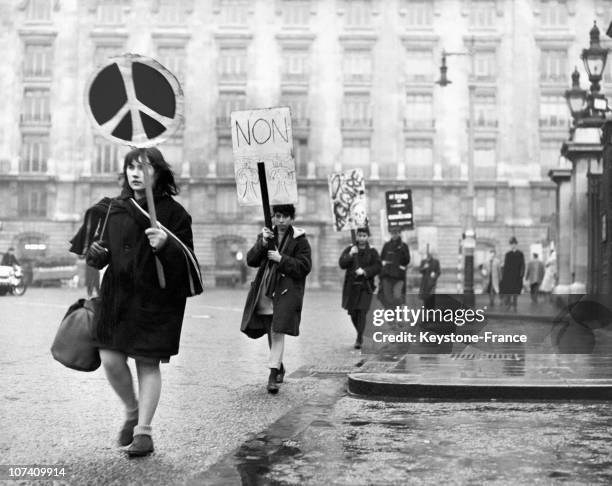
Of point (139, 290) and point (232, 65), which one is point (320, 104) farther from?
point (139, 290)

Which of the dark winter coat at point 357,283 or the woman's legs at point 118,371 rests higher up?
the dark winter coat at point 357,283

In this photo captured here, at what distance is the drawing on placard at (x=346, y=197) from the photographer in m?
17.6

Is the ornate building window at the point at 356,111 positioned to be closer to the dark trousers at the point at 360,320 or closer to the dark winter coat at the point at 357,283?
the dark winter coat at the point at 357,283

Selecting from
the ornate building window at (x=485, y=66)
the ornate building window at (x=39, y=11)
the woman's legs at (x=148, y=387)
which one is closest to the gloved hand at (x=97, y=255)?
the woman's legs at (x=148, y=387)

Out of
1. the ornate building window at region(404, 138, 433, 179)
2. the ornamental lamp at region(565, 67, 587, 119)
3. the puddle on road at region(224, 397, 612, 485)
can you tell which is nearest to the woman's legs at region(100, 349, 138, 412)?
the puddle on road at region(224, 397, 612, 485)

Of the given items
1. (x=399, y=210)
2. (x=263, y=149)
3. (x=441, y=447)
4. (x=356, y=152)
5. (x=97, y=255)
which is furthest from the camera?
(x=356, y=152)

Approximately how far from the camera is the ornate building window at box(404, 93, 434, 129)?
202ft

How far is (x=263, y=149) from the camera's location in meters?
9.38

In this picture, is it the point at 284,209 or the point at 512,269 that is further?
the point at 512,269

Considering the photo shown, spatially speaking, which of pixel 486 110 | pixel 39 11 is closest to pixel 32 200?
pixel 39 11

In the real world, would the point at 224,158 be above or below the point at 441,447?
above

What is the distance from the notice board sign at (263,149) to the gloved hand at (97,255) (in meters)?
3.76

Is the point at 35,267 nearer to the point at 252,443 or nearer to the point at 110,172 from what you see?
the point at 110,172

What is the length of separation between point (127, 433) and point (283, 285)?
3.51 m
